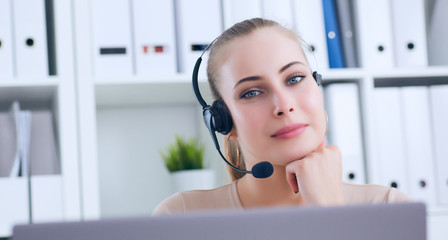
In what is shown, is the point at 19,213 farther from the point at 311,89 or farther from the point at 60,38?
the point at 311,89

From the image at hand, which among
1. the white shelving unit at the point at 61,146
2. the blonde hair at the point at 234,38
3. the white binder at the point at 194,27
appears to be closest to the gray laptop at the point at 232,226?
the blonde hair at the point at 234,38

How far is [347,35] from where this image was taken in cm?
196

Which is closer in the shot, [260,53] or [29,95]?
[260,53]

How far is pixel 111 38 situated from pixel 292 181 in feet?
2.81

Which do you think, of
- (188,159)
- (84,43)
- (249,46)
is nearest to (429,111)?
(188,159)

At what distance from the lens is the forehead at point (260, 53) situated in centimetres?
124

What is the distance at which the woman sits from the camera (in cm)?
120

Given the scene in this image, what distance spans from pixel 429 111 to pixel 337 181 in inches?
36.1

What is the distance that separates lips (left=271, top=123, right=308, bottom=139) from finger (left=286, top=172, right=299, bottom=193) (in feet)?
0.26

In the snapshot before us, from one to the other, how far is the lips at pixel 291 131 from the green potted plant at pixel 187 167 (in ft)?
2.46

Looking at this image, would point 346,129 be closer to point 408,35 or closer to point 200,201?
point 408,35

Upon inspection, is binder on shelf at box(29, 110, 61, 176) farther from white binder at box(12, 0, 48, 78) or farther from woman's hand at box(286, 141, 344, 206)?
woman's hand at box(286, 141, 344, 206)

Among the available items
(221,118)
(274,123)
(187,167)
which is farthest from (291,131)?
(187,167)

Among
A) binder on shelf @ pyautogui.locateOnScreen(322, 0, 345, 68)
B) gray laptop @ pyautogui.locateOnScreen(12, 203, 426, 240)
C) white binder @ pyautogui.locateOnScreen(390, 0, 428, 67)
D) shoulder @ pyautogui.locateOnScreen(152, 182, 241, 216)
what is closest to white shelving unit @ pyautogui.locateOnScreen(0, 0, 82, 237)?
shoulder @ pyautogui.locateOnScreen(152, 182, 241, 216)
